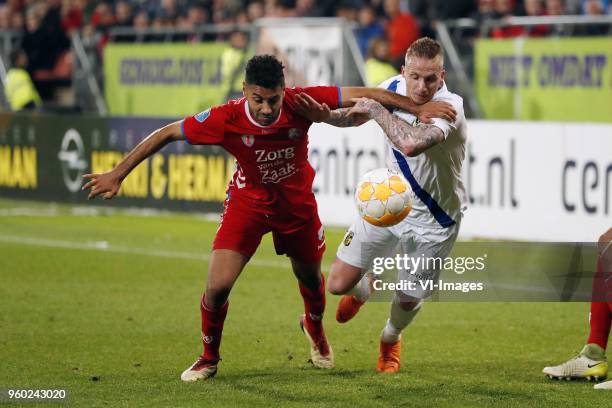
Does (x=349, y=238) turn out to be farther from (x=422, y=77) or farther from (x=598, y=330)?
(x=598, y=330)

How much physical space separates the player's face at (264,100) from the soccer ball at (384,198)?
73 cm

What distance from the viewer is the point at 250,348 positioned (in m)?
8.54

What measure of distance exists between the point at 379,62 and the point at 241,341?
299 inches

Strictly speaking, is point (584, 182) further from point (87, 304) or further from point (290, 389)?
point (290, 389)

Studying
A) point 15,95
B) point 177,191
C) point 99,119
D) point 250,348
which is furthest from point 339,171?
point 15,95

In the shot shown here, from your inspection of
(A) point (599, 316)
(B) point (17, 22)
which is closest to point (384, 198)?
(A) point (599, 316)

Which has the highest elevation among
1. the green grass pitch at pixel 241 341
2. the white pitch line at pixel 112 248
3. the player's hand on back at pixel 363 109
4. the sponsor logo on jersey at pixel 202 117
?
the player's hand on back at pixel 363 109

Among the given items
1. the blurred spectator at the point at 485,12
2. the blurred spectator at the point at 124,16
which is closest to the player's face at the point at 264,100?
the blurred spectator at the point at 485,12

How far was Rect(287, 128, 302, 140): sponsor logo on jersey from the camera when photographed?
729cm

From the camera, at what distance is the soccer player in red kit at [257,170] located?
23.1 feet

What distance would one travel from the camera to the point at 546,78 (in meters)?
14.3

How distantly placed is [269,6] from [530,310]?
10.0 m

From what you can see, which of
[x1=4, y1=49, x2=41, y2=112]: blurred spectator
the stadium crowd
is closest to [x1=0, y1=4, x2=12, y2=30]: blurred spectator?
the stadium crowd

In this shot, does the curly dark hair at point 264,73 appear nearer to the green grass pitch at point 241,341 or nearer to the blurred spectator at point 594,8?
the green grass pitch at point 241,341
